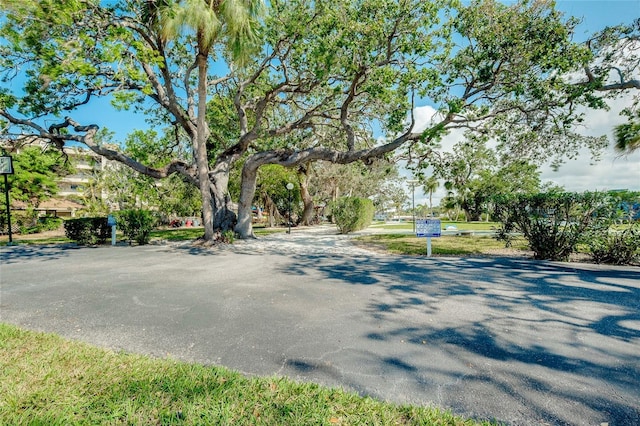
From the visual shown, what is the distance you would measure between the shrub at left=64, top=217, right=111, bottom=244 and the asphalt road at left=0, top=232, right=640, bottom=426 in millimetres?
6326

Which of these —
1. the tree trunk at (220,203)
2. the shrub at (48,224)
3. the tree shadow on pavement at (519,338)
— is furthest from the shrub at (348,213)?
the shrub at (48,224)

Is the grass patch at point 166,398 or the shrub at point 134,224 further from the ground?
the shrub at point 134,224

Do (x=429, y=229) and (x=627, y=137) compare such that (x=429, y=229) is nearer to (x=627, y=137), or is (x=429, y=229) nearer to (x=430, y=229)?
(x=430, y=229)

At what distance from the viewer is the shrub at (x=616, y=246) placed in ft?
21.0

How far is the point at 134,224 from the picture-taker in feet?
38.8

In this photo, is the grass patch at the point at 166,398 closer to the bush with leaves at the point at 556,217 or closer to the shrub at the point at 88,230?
the bush with leaves at the point at 556,217

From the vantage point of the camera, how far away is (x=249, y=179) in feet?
44.6

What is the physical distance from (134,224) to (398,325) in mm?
12349

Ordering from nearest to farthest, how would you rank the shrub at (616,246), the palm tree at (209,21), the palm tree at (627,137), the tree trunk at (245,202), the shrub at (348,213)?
the shrub at (616,246)
the palm tree at (209,21)
the palm tree at (627,137)
the tree trunk at (245,202)
the shrub at (348,213)

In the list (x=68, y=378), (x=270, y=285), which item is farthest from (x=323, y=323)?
(x=68, y=378)

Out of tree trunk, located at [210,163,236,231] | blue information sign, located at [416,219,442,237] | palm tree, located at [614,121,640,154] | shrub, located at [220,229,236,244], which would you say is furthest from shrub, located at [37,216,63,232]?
palm tree, located at [614,121,640,154]

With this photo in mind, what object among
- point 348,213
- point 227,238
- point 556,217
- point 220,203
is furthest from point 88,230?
point 556,217

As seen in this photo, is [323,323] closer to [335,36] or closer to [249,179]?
[335,36]

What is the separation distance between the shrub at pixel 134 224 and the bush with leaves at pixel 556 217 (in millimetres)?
13582
